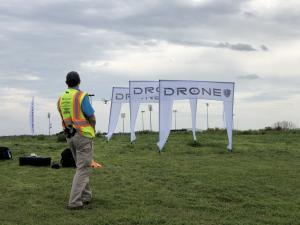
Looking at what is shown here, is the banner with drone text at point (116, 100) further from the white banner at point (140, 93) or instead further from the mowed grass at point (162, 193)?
the mowed grass at point (162, 193)

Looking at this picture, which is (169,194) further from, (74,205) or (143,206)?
(74,205)

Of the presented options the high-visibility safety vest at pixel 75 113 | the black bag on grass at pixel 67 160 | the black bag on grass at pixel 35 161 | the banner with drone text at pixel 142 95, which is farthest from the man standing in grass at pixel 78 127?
the banner with drone text at pixel 142 95

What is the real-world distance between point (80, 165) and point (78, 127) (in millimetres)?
575

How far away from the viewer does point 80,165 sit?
770 centimetres

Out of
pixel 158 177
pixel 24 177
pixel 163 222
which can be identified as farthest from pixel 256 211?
pixel 24 177

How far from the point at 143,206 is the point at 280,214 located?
2005 mm

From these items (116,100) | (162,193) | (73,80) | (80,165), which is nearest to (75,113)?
(73,80)

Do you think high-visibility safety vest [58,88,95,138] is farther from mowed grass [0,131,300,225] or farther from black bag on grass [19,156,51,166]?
black bag on grass [19,156,51,166]

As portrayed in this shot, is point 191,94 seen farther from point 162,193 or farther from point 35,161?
point 162,193

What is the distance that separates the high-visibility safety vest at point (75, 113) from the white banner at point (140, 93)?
15833mm

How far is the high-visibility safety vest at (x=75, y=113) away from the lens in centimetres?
760

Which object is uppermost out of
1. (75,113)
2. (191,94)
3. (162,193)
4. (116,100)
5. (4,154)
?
(116,100)

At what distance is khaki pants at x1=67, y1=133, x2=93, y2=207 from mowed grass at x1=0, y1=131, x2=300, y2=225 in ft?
0.78

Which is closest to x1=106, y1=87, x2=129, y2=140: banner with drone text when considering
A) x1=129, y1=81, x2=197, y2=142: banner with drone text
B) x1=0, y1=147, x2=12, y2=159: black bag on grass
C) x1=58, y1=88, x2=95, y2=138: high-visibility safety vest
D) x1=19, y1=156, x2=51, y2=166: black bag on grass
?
x1=129, y1=81, x2=197, y2=142: banner with drone text
